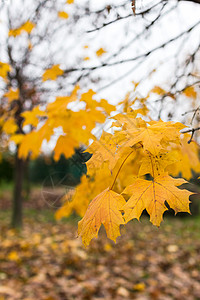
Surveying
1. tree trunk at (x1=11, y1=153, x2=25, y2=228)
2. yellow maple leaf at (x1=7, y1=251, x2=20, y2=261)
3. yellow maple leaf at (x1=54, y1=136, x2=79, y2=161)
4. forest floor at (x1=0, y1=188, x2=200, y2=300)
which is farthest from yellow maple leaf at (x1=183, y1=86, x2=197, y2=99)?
tree trunk at (x1=11, y1=153, x2=25, y2=228)

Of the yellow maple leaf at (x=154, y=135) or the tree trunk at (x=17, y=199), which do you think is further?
the tree trunk at (x=17, y=199)

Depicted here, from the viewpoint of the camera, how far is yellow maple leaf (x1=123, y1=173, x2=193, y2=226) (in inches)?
32.6

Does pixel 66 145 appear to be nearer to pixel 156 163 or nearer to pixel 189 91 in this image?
pixel 156 163

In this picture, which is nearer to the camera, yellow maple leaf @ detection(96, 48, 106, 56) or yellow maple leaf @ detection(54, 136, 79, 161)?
yellow maple leaf @ detection(54, 136, 79, 161)

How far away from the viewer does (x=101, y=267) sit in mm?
3492

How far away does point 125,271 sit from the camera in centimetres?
341

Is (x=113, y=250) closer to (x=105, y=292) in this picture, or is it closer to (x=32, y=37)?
(x=105, y=292)

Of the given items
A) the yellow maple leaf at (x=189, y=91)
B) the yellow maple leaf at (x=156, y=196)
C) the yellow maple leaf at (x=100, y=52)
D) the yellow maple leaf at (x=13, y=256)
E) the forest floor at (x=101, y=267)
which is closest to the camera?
the yellow maple leaf at (x=156, y=196)

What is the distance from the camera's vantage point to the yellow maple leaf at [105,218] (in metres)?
0.84

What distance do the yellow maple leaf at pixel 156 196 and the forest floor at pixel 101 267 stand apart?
237 cm

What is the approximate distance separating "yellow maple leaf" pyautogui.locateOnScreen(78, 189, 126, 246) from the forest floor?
228 centimetres

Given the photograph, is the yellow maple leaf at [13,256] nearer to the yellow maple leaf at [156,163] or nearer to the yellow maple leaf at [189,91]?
the yellow maple leaf at [189,91]

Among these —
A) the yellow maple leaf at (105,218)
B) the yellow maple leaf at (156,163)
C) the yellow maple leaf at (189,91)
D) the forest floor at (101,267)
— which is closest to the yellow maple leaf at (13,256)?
the forest floor at (101,267)

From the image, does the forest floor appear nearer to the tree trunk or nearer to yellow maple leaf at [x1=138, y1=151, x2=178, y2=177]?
the tree trunk
